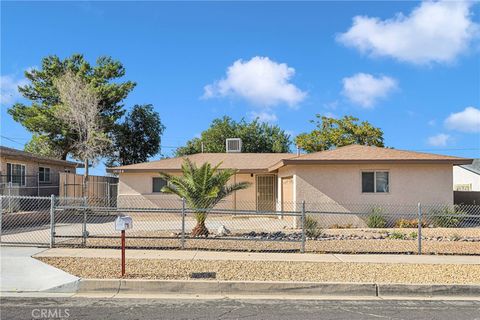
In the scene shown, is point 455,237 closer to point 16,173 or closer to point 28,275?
point 28,275

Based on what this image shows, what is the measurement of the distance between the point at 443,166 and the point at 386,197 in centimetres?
261

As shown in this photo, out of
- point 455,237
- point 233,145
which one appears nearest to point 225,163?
point 233,145

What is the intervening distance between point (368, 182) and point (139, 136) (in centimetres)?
2344

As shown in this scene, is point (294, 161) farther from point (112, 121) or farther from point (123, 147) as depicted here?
point (123, 147)

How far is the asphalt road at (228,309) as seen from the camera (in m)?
6.96

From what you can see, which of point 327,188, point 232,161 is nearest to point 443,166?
point 327,188

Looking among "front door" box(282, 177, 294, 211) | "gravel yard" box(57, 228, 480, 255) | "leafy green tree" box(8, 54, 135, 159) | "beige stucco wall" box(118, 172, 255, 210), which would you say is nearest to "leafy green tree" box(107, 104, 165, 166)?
"leafy green tree" box(8, 54, 135, 159)

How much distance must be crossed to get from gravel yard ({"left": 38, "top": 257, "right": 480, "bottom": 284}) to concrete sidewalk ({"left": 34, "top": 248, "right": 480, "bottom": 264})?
448mm

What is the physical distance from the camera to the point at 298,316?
278 inches

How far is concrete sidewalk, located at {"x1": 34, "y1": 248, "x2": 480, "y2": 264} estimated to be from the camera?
11.3m

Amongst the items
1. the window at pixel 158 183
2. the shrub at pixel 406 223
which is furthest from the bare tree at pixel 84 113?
the shrub at pixel 406 223

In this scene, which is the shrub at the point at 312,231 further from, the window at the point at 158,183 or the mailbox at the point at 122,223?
the window at the point at 158,183

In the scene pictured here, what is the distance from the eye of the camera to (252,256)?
1170cm

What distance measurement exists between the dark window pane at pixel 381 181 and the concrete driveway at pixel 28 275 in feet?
44.0
